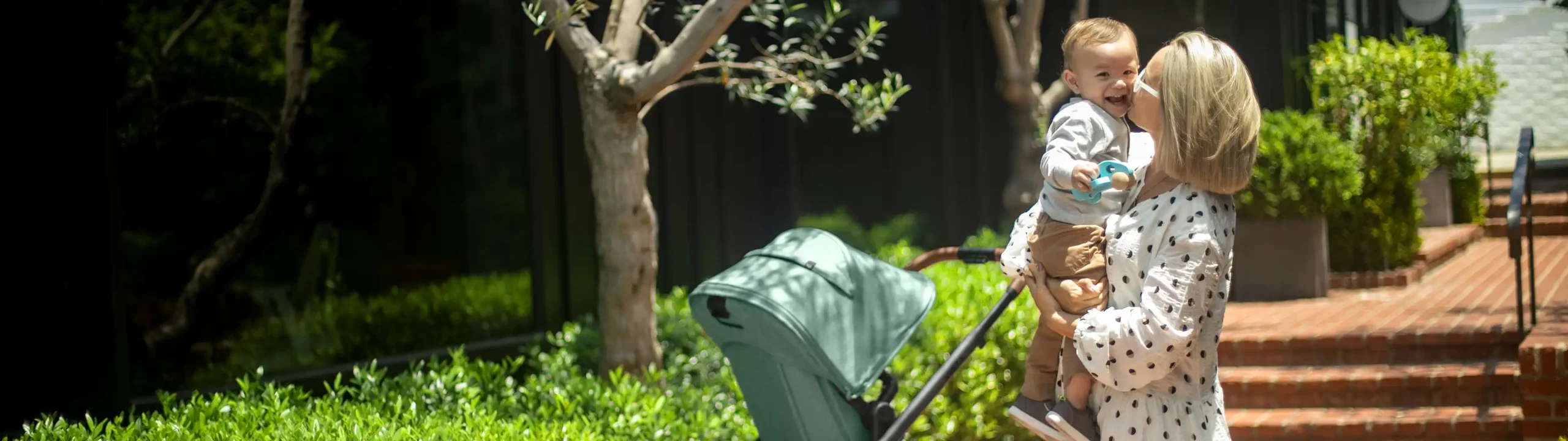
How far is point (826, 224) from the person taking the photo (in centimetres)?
992

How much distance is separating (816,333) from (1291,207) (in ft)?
19.7

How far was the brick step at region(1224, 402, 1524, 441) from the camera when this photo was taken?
18.7 ft

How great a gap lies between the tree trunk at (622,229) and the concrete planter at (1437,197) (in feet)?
34.0

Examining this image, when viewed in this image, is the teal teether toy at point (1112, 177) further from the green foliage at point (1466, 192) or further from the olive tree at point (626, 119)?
the green foliage at point (1466, 192)

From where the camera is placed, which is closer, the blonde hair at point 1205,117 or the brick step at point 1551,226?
the blonde hair at point 1205,117

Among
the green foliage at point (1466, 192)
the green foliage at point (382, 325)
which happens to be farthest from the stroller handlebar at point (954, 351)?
the green foliage at point (1466, 192)

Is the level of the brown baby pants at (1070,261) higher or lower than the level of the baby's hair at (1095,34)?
lower

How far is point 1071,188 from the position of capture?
2.75 meters

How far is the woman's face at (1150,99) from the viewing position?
2570 mm

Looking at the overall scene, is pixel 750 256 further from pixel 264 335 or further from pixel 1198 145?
pixel 264 335

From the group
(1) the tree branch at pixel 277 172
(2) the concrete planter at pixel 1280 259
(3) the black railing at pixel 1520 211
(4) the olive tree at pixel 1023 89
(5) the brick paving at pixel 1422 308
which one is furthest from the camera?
(2) the concrete planter at pixel 1280 259

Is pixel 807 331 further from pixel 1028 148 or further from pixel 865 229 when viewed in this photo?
pixel 865 229

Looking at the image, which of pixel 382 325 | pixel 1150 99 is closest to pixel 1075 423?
pixel 1150 99

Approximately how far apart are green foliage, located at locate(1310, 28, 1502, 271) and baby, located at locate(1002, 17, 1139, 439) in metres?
7.26
